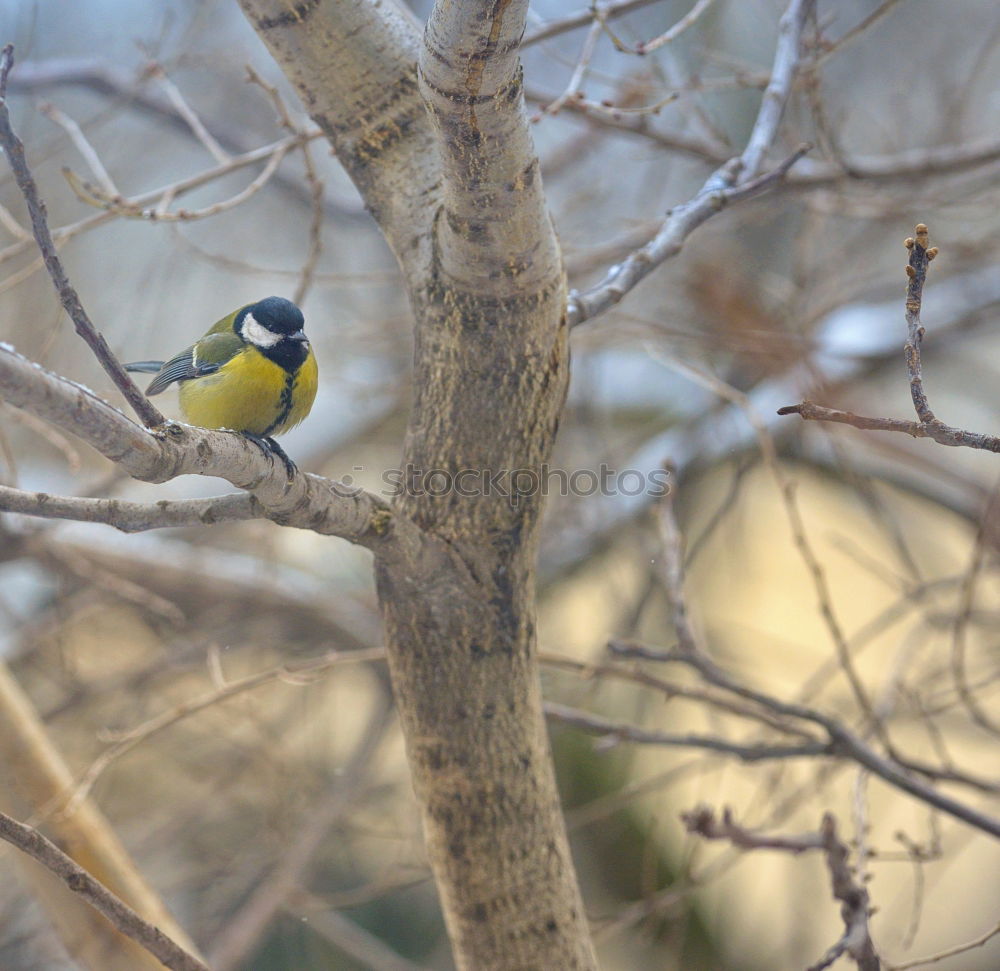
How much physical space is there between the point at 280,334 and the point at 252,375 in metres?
0.09

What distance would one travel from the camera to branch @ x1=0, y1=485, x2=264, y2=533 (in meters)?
0.83

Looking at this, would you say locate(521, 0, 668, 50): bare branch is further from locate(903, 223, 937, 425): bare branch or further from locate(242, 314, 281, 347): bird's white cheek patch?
locate(903, 223, 937, 425): bare branch

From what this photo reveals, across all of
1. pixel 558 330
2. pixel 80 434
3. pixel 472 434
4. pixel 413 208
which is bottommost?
pixel 80 434

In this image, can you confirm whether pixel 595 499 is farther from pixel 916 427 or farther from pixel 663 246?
pixel 916 427

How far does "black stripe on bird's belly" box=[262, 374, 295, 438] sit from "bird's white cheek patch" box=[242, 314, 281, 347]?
0.06 metres

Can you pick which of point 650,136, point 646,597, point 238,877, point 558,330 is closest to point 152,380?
point 558,330

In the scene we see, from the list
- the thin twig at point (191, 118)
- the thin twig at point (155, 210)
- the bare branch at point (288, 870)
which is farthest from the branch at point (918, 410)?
the bare branch at point (288, 870)

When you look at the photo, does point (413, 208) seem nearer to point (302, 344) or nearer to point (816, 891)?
point (302, 344)

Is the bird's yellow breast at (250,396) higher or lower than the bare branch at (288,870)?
higher

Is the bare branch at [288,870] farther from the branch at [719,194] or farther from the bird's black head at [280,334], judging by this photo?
the branch at [719,194]

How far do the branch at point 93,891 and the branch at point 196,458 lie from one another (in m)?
0.29

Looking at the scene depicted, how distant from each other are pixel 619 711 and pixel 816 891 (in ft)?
2.80

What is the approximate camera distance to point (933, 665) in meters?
2.54

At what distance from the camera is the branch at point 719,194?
127 cm
